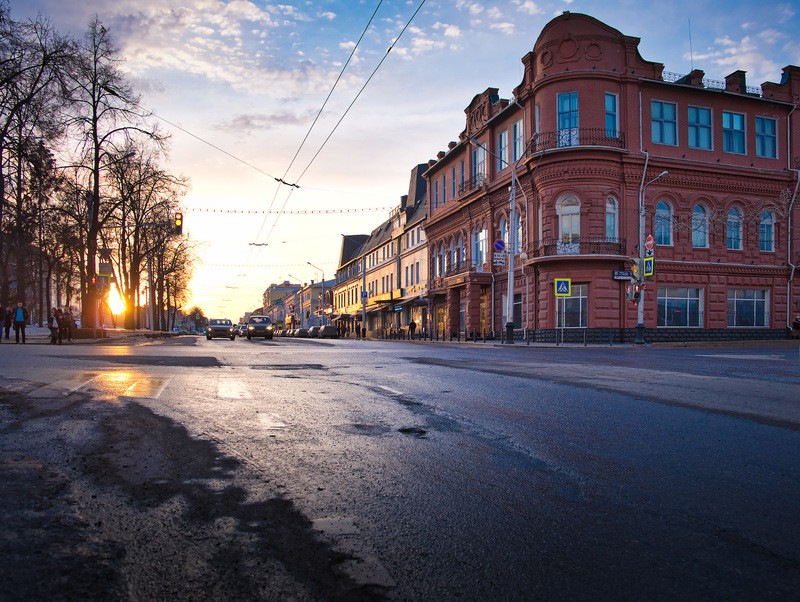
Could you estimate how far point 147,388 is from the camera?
860 cm

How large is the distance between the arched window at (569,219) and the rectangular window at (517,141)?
532cm

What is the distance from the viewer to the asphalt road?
2.38 meters

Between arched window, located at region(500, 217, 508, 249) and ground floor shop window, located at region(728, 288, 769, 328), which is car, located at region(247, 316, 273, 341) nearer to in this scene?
arched window, located at region(500, 217, 508, 249)

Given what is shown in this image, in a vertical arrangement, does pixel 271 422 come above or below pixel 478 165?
below

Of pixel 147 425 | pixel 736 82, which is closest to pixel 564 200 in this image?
pixel 736 82

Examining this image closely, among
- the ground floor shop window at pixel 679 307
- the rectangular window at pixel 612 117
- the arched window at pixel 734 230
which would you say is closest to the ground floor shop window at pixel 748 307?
the ground floor shop window at pixel 679 307

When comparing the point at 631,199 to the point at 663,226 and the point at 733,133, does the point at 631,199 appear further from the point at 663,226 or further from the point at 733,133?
the point at 733,133

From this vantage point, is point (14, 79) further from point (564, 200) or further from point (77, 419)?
point (564, 200)

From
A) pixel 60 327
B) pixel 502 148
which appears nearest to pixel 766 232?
pixel 502 148

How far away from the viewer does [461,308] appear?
47.9 metres

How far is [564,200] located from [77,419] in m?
32.9

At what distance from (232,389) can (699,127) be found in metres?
38.0

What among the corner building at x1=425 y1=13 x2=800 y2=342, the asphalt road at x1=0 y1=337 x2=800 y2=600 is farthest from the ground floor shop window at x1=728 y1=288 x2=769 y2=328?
the asphalt road at x1=0 y1=337 x2=800 y2=600

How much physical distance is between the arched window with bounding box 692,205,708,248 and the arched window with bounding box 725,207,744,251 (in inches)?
64.4
